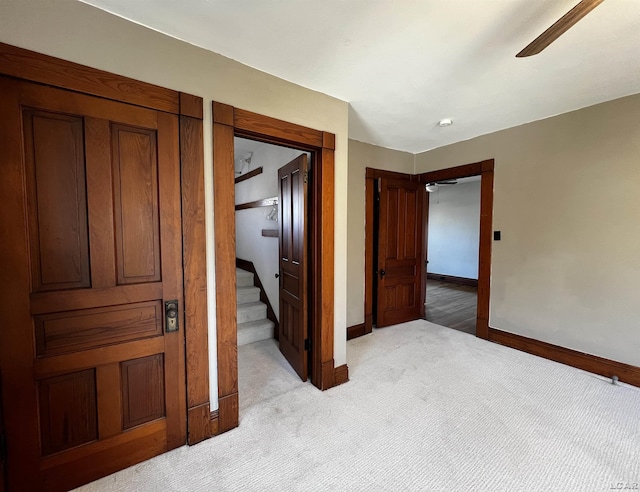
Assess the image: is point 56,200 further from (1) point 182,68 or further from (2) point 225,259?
(1) point 182,68

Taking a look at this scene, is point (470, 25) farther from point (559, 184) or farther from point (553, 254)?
point (553, 254)

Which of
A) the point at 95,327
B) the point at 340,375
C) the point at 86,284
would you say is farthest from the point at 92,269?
the point at 340,375

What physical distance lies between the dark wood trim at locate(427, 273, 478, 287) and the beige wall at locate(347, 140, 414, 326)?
4506 millimetres

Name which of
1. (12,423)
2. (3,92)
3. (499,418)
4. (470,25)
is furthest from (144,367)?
(470,25)

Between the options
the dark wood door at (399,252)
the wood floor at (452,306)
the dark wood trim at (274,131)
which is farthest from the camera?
the wood floor at (452,306)

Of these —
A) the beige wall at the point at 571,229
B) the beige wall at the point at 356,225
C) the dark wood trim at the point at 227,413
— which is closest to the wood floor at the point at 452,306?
the beige wall at the point at 571,229

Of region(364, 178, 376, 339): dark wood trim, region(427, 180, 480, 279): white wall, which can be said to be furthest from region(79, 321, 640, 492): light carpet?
region(427, 180, 480, 279): white wall

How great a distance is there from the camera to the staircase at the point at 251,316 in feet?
11.0

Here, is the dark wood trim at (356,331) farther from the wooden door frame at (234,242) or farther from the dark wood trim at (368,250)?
the wooden door frame at (234,242)

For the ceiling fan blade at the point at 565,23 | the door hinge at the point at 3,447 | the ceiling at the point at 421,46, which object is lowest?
the door hinge at the point at 3,447

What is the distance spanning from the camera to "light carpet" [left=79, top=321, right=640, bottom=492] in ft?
4.83

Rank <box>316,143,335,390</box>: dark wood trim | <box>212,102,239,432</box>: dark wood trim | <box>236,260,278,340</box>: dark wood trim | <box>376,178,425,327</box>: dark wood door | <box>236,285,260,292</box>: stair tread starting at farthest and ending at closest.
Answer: <box>236,285,260,292</box>: stair tread < <box>376,178,425,327</box>: dark wood door < <box>236,260,278,340</box>: dark wood trim < <box>316,143,335,390</box>: dark wood trim < <box>212,102,239,432</box>: dark wood trim

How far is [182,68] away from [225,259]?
1.21 metres

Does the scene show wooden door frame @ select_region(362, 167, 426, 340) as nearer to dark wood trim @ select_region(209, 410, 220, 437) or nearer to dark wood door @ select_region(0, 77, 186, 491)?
dark wood trim @ select_region(209, 410, 220, 437)
